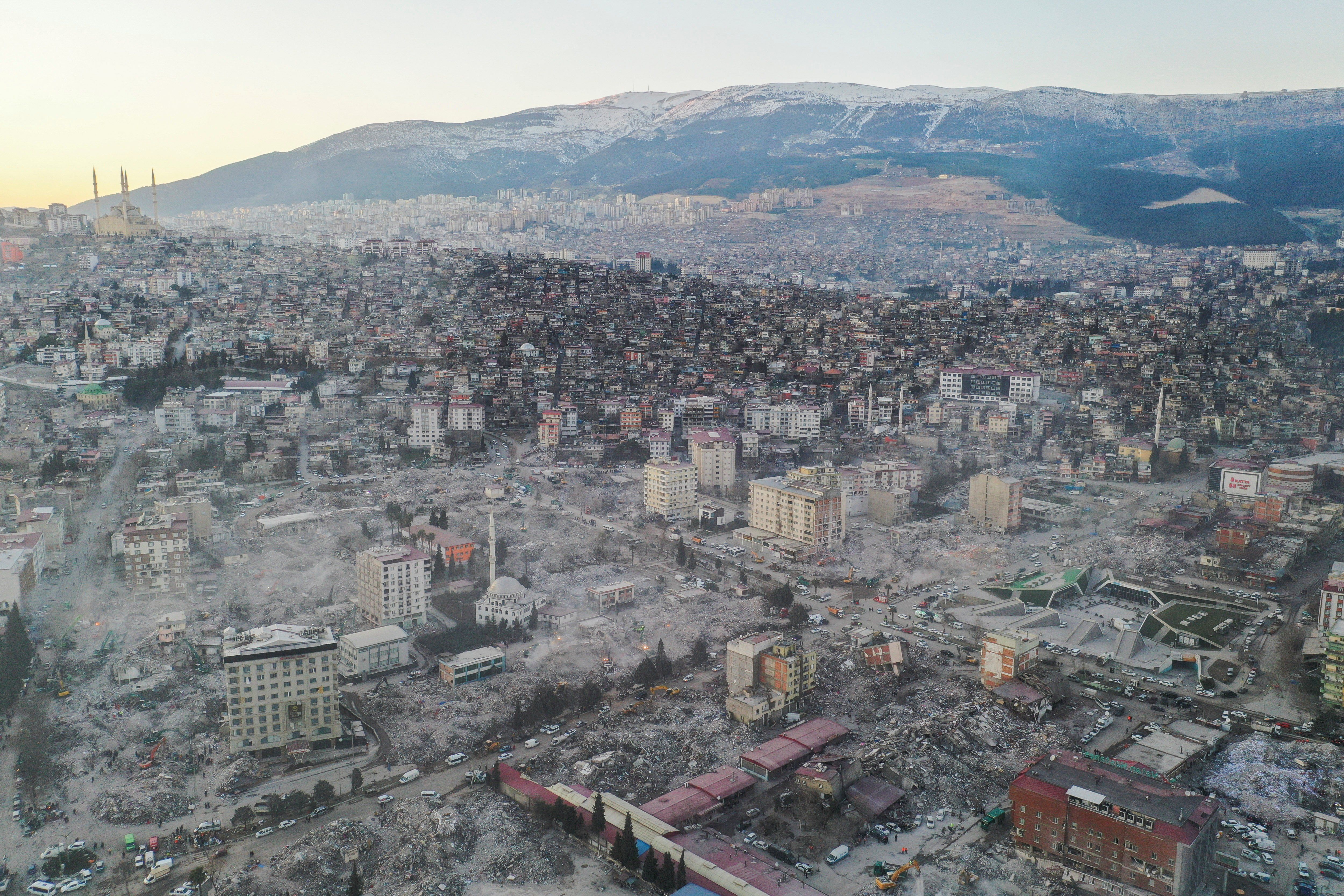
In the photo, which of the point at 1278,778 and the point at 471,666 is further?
the point at 471,666

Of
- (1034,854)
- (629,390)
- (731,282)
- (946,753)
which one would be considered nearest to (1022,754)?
(946,753)

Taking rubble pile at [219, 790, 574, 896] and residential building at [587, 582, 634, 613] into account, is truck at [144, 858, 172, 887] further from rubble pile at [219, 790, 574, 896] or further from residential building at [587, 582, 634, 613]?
residential building at [587, 582, 634, 613]

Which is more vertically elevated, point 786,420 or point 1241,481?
point 786,420

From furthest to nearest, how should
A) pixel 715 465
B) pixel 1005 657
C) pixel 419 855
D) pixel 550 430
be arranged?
pixel 550 430 → pixel 715 465 → pixel 1005 657 → pixel 419 855

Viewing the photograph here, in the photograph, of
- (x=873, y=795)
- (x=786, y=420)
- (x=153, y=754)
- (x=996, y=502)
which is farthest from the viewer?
(x=786, y=420)

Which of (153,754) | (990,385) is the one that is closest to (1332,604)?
(153,754)

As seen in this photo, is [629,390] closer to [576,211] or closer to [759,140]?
[576,211]

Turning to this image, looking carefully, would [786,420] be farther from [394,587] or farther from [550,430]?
[394,587]
